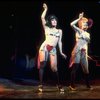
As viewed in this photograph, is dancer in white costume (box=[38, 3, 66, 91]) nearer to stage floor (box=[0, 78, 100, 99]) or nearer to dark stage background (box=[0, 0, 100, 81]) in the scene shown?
stage floor (box=[0, 78, 100, 99])

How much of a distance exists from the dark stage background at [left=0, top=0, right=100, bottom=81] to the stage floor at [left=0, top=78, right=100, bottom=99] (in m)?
1.12

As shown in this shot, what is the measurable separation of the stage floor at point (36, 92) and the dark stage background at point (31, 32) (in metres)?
1.12

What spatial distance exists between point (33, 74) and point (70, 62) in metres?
2.07

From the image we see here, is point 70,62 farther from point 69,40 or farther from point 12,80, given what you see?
point 12,80

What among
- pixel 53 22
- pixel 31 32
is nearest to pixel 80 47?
pixel 53 22

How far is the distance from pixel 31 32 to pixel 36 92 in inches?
140

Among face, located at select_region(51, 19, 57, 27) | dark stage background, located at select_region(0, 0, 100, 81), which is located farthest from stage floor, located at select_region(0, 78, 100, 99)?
face, located at select_region(51, 19, 57, 27)

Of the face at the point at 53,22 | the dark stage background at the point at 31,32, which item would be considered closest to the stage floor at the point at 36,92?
the dark stage background at the point at 31,32

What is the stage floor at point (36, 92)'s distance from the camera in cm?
1058

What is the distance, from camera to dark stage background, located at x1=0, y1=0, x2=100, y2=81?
13617mm

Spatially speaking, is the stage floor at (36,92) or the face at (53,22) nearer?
the stage floor at (36,92)

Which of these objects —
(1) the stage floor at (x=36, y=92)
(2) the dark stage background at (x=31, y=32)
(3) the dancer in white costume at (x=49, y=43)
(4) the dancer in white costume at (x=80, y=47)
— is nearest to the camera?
(1) the stage floor at (x=36, y=92)

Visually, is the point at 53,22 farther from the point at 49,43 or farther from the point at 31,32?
the point at 31,32

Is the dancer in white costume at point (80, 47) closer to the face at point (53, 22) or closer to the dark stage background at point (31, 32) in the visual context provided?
the dark stage background at point (31, 32)
